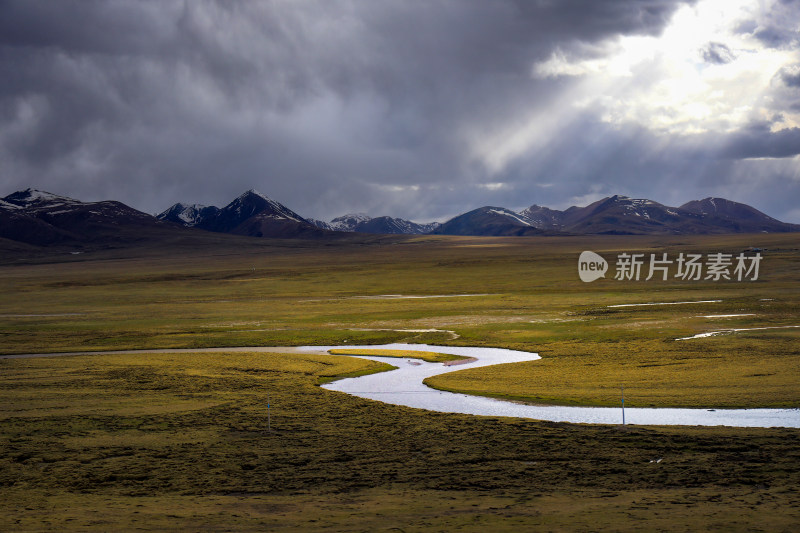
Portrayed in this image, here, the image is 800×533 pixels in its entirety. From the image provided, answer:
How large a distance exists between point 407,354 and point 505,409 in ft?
73.3

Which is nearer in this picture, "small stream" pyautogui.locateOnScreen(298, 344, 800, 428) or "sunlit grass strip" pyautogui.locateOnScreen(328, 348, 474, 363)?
"small stream" pyautogui.locateOnScreen(298, 344, 800, 428)

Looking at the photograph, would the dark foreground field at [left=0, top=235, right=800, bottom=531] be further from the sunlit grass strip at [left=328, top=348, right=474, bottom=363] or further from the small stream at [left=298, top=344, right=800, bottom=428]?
the sunlit grass strip at [left=328, top=348, right=474, bottom=363]

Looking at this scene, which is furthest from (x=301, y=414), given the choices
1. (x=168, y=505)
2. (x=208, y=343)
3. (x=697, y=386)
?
(x=208, y=343)

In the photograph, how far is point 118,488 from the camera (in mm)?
21688

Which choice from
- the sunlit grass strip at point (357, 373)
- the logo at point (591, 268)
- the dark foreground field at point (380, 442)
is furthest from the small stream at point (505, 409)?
the logo at point (591, 268)

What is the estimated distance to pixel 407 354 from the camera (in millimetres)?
55562

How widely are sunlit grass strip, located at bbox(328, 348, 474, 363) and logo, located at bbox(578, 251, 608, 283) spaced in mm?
87820

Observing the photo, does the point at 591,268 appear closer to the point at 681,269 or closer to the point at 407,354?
the point at 681,269

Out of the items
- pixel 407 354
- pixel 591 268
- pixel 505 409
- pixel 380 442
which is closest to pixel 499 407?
pixel 505 409

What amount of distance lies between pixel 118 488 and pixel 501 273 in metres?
150

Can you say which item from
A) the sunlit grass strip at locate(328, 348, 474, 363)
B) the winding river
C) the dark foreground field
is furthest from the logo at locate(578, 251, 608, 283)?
the winding river

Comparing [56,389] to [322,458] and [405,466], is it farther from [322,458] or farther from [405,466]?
[405,466]

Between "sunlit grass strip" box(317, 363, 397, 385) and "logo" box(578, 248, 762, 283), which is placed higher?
"logo" box(578, 248, 762, 283)

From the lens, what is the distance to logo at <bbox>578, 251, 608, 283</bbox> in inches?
5776
